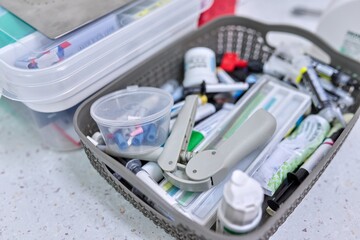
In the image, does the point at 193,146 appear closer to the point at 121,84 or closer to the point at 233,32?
the point at 121,84

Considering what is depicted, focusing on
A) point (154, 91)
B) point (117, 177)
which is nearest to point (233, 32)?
point (154, 91)

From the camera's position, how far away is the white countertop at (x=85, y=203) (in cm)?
42

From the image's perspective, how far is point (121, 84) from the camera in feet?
1.61

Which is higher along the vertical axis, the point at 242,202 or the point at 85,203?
the point at 242,202

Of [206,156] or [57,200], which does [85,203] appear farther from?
[206,156]

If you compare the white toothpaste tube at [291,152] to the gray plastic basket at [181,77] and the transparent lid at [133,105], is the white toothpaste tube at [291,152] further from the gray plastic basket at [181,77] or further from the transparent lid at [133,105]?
the transparent lid at [133,105]

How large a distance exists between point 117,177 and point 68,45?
0.18m

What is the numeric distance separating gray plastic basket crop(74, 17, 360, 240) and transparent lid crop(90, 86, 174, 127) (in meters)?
0.02

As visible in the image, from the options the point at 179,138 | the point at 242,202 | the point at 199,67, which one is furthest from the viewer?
the point at 199,67

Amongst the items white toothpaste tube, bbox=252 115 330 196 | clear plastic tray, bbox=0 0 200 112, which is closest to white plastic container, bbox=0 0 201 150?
clear plastic tray, bbox=0 0 200 112

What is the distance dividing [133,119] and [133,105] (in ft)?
0.15

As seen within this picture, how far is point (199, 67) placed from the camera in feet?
1.81

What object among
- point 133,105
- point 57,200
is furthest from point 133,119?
point 57,200

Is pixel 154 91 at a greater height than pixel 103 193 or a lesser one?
greater
